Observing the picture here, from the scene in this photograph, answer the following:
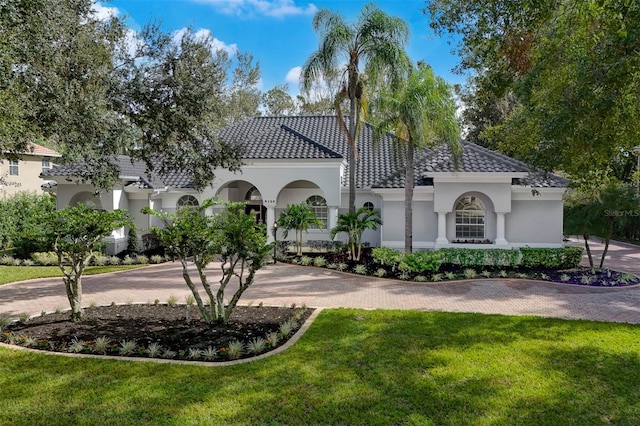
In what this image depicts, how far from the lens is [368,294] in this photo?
44.3 ft

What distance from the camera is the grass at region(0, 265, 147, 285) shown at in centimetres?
1628

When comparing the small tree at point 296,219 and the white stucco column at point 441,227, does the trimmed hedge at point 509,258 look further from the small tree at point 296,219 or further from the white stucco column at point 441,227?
the small tree at point 296,219

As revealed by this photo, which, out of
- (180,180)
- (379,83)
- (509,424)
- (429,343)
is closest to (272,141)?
(180,180)

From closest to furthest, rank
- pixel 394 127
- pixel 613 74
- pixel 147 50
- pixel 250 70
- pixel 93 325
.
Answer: pixel 613 74 < pixel 93 325 < pixel 147 50 < pixel 394 127 < pixel 250 70

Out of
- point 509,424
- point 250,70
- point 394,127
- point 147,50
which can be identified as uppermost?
point 250,70

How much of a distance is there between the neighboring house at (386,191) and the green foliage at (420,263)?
2.97 m

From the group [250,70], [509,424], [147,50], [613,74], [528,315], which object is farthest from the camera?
[250,70]

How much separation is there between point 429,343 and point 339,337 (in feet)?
5.60

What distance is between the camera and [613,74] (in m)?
7.91

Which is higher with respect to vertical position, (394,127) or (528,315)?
(394,127)

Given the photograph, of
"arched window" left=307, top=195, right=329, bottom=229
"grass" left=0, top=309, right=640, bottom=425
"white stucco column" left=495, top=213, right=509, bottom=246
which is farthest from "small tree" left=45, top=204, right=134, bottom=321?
"white stucco column" left=495, top=213, right=509, bottom=246

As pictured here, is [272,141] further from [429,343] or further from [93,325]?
[429,343]

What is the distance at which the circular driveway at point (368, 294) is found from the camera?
1162 centimetres

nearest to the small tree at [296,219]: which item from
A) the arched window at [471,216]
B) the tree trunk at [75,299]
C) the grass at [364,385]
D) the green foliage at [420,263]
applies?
the green foliage at [420,263]
